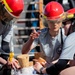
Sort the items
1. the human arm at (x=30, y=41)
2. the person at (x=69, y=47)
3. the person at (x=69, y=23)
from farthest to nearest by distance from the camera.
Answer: the human arm at (x=30, y=41)
the person at (x=69, y=23)
the person at (x=69, y=47)

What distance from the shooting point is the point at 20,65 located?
298 cm

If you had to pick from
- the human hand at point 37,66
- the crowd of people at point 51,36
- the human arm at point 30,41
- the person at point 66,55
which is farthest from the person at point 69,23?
the human hand at point 37,66

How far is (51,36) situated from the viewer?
3260 mm

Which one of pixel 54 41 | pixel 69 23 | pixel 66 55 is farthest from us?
pixel 54 41

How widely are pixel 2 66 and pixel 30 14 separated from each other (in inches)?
126

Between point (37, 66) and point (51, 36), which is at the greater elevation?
point (51, 36)

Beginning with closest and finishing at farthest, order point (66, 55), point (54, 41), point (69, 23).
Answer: point (66, 55) → point (69, 23) → point (54, 41)

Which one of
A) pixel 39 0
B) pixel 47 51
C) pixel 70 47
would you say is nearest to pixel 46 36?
pixel 47 51

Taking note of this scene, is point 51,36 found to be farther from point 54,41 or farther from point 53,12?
point 53,12

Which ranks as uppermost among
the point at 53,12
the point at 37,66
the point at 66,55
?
the point at 53,12

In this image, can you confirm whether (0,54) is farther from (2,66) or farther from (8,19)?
(8,19)

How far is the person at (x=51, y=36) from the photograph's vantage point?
310 centimetres

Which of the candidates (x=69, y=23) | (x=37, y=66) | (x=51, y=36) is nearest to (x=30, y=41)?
(x=51, y=36)

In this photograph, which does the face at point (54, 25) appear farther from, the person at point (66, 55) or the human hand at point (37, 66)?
the human hand at point (37, 66)
